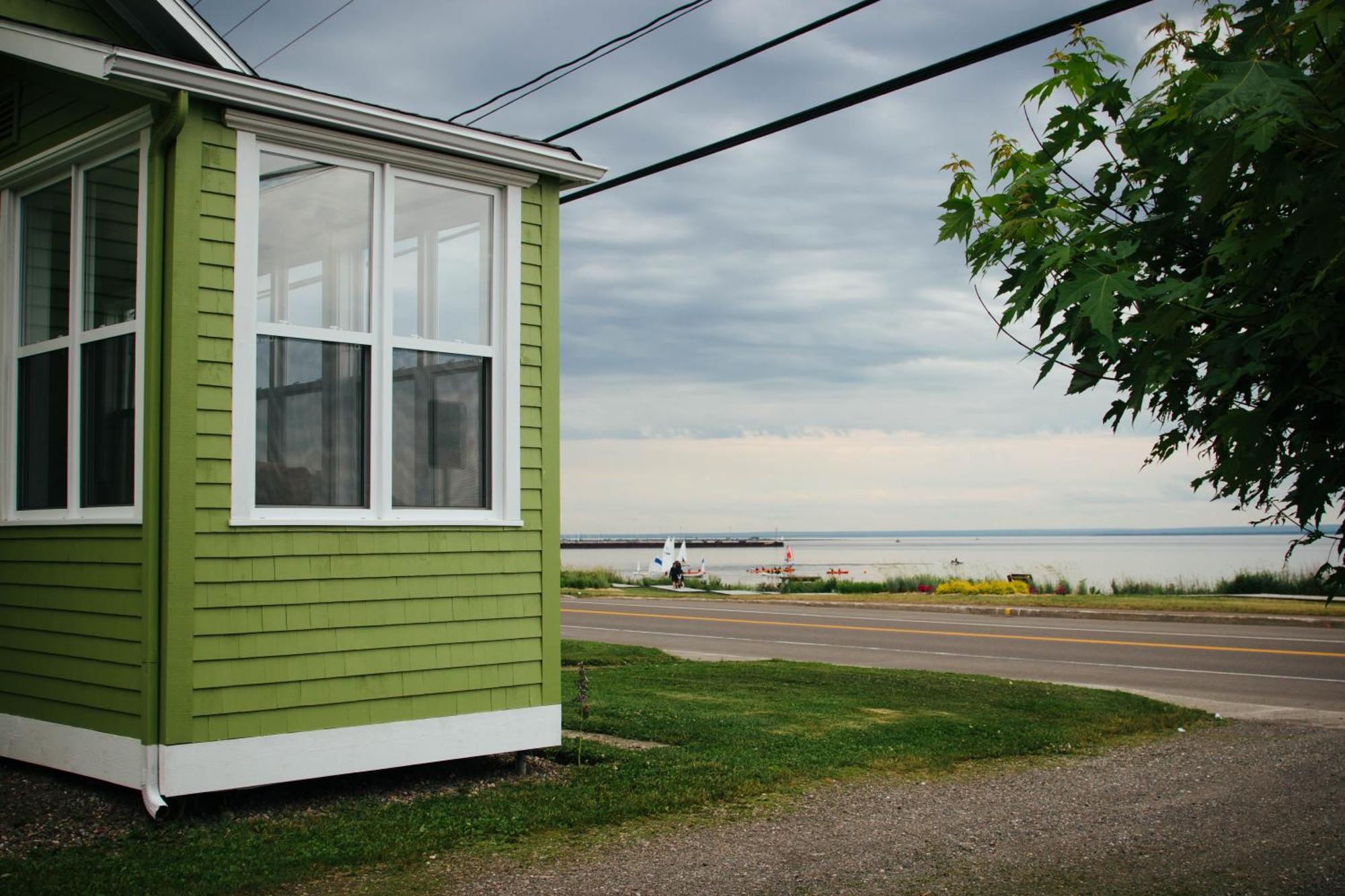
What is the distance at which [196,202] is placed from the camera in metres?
6.57

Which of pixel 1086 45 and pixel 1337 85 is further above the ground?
pixel 1086 45

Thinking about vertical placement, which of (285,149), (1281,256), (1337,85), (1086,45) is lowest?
(1281,256)

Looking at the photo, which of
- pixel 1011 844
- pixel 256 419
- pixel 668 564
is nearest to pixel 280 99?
pixel 256 419

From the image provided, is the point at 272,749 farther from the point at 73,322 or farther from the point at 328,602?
the point at 73,322

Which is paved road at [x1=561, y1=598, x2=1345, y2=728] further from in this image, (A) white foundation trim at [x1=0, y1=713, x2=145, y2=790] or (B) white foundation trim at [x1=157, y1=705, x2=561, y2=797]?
(A) white foundation trim at [x1=0, y1=713, x2=145, y2=790]

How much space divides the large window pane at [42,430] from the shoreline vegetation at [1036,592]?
2059cm

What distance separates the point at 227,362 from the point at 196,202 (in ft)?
3.07

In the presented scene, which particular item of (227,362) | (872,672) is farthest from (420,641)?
(872,672)

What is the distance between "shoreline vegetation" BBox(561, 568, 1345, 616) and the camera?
24016mm

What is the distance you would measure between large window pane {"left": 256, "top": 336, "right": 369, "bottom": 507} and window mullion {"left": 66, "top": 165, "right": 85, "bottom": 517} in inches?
54.6

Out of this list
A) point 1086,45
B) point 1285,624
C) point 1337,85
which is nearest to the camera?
point 1337,85

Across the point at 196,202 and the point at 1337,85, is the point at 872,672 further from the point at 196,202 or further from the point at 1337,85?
the point at 1337,85

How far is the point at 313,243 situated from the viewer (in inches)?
283

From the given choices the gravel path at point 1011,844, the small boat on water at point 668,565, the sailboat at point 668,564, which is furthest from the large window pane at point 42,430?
the sailboat at point 668,564
